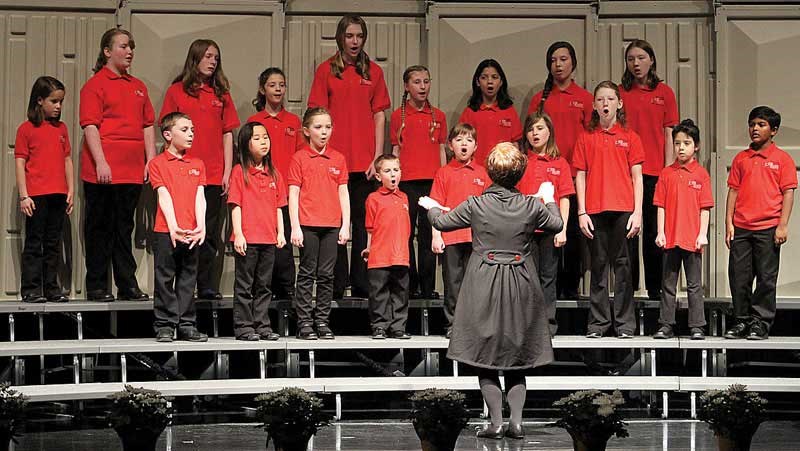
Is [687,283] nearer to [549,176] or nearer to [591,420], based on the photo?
[549,176]

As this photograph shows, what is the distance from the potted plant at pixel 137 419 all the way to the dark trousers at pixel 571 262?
11.3 feet

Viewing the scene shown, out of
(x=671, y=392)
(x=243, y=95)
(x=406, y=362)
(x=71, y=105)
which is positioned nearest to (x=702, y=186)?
(x=671, y=392)

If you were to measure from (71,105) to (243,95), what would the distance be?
1154 mm

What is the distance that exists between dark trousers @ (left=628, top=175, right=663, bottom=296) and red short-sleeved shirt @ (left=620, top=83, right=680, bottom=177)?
139 mm

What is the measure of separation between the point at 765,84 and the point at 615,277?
224 centimetres

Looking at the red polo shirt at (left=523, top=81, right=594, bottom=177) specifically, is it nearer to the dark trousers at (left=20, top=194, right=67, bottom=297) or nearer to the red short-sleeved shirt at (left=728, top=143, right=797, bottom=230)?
the red short-sleeved shirt at (left=728, top=143, right=797, bottom=230)

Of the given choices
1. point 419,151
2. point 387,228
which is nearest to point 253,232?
point 387,228

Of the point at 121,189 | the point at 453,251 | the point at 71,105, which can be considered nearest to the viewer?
the point at 453,251

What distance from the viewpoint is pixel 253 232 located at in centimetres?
662

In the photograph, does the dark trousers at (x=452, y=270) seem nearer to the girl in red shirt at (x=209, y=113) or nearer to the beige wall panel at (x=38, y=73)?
the girl in red shirt at (x=209, y=113)

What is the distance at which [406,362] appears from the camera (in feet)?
24.3

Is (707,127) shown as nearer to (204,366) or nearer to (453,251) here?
(453,251)

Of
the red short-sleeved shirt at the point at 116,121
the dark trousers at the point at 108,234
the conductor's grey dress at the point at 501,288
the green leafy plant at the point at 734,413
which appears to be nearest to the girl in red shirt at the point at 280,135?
the red short-sleeved shirt at the point at 116,121

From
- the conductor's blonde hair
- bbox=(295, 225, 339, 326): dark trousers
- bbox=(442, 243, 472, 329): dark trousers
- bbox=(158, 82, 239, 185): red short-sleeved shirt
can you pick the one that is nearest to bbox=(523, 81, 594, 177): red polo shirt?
bbox=(442, 243, 472, 329): dark trousers
